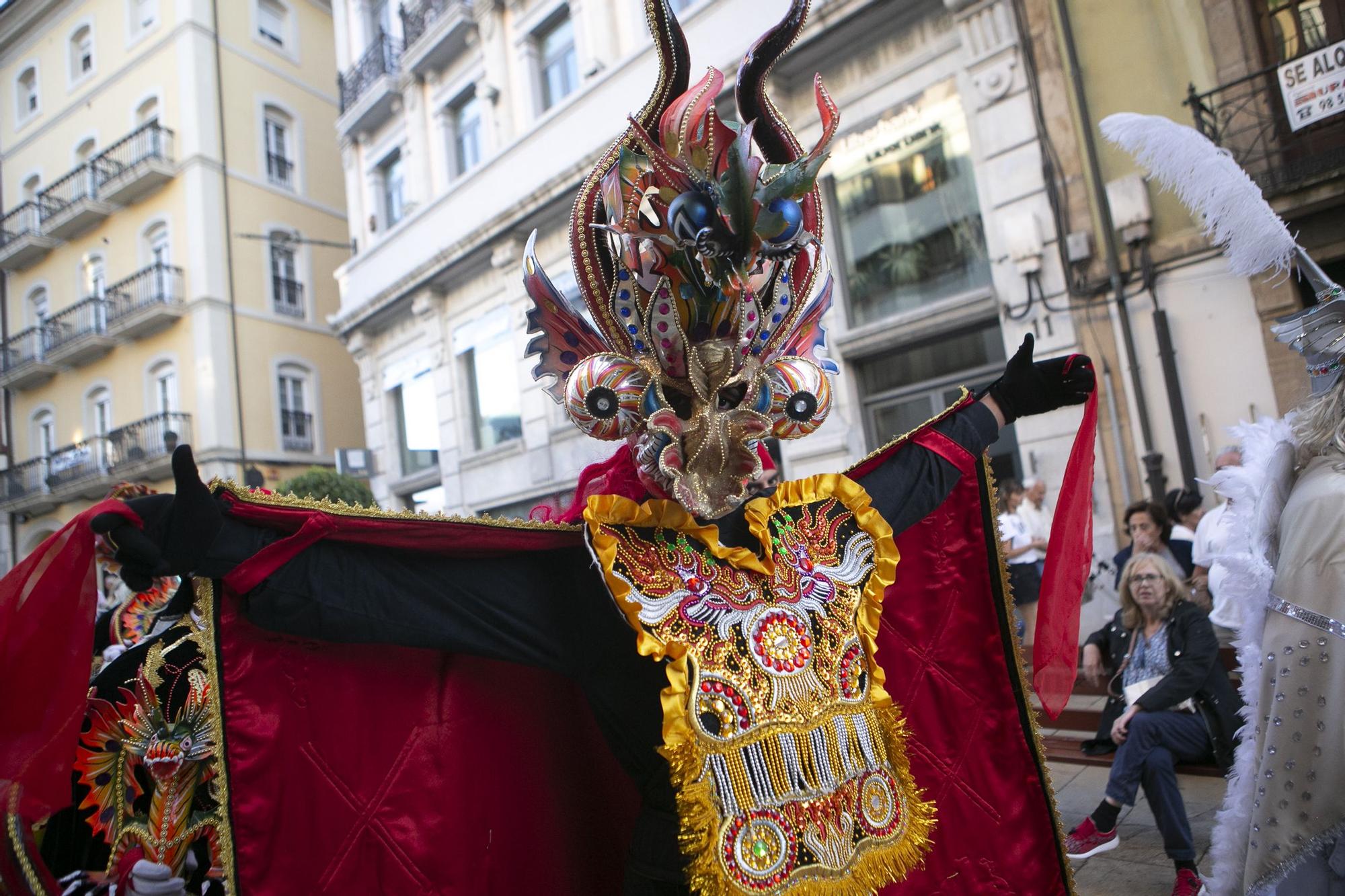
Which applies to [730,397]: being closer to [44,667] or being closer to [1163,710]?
[44,667]

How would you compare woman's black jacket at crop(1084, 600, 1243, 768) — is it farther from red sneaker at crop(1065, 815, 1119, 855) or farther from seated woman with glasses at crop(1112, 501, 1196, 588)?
seated woman with glasses at crop(1112, 501, 1196, 588)

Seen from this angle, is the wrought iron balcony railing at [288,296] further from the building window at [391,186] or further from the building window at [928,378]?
the building window at [928,378]

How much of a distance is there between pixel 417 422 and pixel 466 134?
4701 mm

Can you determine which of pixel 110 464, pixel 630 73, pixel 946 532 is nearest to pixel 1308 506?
pixel 946 532

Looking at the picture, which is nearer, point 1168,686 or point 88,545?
point 88,545

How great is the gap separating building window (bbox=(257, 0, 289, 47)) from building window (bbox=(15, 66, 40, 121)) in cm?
703

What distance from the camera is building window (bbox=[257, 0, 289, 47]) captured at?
19.7m

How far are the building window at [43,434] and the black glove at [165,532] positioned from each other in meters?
23.7

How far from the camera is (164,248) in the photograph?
18.4 m

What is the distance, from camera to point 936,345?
8297 millimetres

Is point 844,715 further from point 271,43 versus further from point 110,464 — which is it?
point 271,43

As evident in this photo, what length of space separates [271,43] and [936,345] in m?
18.3

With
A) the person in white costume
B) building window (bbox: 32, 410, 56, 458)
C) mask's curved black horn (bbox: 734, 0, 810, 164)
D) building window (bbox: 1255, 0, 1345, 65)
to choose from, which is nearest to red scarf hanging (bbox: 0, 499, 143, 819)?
mask's curved black horn (bbox: 734, 0, 810, 164)

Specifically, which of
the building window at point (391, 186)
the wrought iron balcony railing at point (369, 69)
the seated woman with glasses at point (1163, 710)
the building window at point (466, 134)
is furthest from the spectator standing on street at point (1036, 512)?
the wrought iron balcony railing at point (369, 69)
